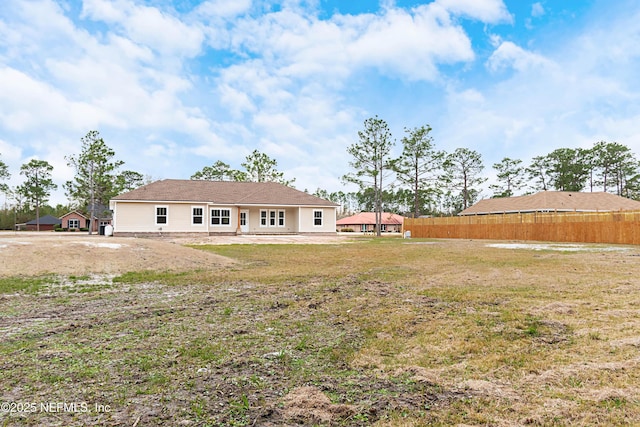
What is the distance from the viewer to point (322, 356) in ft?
10.5

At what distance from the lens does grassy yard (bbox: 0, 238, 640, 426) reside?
222 centimetres

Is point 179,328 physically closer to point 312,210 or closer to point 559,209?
point 312,210

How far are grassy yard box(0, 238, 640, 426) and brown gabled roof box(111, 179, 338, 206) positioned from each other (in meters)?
22.7

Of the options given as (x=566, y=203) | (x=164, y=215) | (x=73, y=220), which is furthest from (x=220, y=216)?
(x=73, y=220)

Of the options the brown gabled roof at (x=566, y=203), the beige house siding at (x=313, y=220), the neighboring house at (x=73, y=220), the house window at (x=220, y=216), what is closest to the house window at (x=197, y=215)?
the house window at (x=220, y=216)

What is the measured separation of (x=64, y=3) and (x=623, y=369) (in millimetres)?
16277

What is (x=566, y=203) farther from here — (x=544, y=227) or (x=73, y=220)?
(x=73, y=220)

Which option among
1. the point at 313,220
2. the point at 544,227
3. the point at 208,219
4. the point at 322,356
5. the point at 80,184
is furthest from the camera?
the point at 80,184

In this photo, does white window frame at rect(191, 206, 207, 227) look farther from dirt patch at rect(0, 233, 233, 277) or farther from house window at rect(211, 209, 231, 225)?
dirt patch at rect(0, 233, 233, 277)

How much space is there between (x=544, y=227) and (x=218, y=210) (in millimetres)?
23953

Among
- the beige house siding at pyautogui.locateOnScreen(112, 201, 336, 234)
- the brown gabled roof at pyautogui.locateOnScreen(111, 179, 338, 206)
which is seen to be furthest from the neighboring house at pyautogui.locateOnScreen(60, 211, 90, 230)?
the beige house siding at pyautogui.locateOnScreen(112, 201, 336, 234)

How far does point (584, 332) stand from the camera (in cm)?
369

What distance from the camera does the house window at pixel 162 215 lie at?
89.6 ft

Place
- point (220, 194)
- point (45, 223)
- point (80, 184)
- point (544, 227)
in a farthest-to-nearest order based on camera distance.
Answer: point (45, 223), point (80, 184), point (220, 194), point (544, 227)
